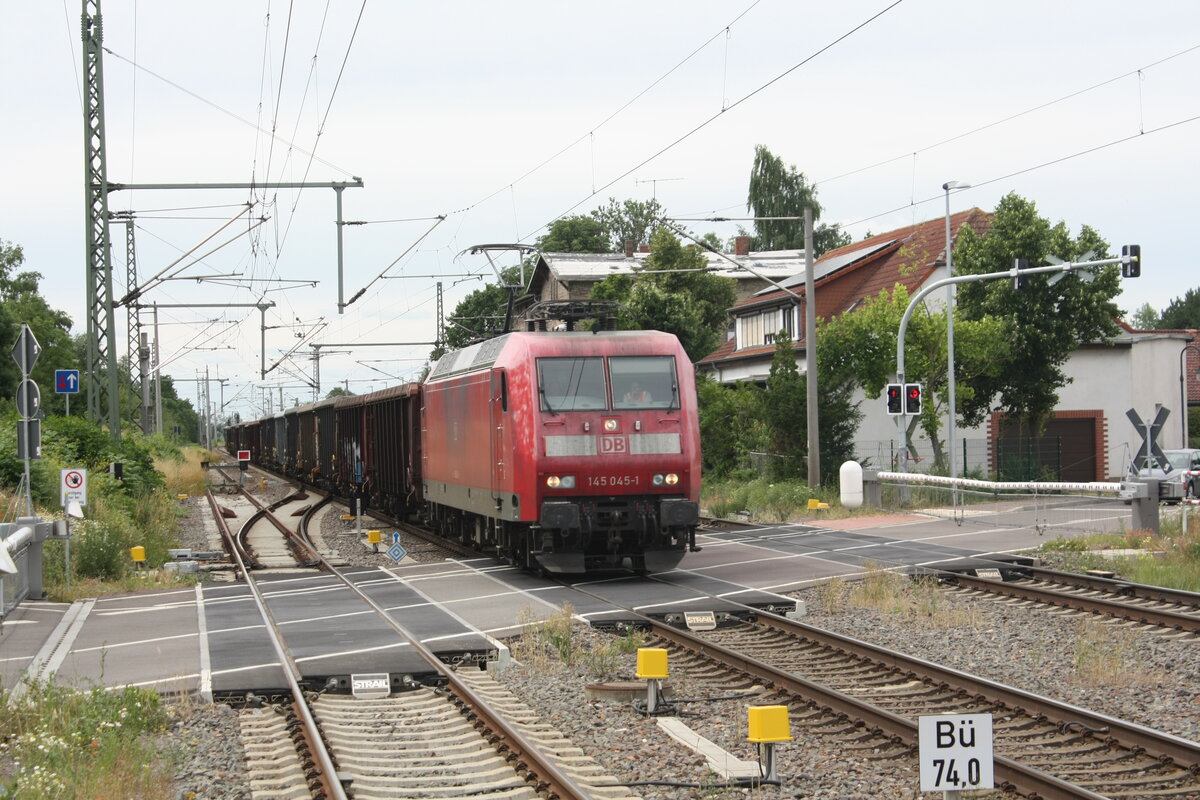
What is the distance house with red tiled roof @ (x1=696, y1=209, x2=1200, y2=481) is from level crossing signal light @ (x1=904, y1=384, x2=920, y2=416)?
8.78 metres

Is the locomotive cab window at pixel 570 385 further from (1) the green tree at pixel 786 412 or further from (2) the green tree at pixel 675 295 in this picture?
(2) the green tree at pixel 675 295

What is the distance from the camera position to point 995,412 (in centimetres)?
4066

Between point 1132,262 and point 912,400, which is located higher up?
point 1132,262

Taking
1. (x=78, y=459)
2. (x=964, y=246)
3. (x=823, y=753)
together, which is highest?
(x=964, y=246)

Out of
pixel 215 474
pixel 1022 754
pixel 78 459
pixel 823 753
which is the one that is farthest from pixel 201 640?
pixel 215 474

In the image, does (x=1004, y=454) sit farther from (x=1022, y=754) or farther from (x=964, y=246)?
(x=1022, y=754)

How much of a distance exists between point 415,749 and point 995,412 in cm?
3455

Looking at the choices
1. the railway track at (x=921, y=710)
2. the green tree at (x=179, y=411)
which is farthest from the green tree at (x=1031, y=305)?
the green tree at (x=179, y=411)

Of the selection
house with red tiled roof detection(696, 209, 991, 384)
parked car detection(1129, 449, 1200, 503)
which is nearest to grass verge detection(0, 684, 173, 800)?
parked car detection(1129, 449, 1200, 503)

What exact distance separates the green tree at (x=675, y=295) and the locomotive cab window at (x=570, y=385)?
1873cm

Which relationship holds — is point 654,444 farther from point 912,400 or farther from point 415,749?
point 912,400

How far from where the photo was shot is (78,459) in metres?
28.0

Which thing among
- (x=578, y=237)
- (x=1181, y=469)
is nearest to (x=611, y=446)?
(x=1181, y=469)

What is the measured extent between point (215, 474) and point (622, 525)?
51533 millimetres
